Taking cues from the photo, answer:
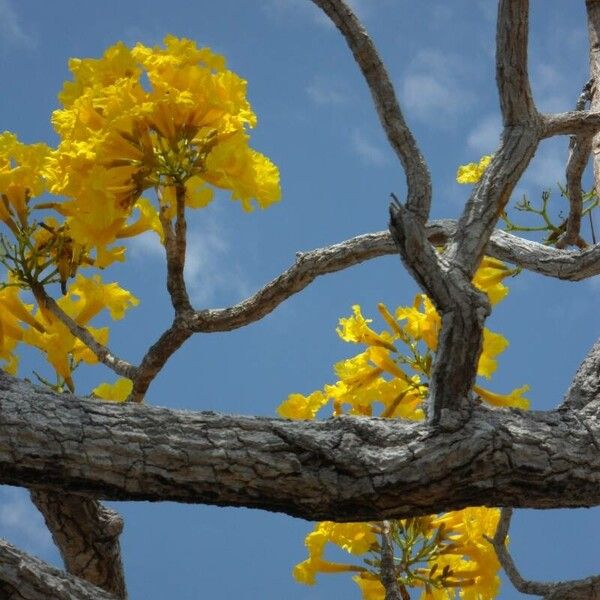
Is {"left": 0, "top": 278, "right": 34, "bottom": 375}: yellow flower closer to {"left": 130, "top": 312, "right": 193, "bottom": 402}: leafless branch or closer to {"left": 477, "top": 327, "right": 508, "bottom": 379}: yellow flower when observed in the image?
{"left": 130, "top": 312, "right": 193, "bottom": 402}: leafless branch

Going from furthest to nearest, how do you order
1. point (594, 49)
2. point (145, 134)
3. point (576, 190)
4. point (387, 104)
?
point (594, 49), point (576, 190), point (145, 134), point (387, 104)

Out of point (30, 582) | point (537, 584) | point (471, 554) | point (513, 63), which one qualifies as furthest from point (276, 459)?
point (471, 554)

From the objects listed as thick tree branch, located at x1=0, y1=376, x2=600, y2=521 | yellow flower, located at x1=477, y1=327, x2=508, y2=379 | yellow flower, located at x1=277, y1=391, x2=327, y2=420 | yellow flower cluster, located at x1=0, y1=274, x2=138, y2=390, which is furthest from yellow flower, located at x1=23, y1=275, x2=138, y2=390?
yellow flower, located at x1=477, y1=327, x2=508, y2=379

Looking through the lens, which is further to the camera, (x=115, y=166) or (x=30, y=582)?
(x=115, y=166)

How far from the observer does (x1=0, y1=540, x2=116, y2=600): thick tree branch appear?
2217 millimetres

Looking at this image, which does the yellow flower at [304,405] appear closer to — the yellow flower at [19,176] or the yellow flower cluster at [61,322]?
the yellow flower cluster at [61,322]

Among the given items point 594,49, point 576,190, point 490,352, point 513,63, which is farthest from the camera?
point 594,49

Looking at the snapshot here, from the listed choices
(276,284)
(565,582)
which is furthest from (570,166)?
(565,582)

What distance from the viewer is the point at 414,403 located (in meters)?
3.67

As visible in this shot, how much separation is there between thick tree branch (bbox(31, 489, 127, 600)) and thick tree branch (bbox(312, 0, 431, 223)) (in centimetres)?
148

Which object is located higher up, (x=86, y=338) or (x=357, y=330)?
(x=357, y=330)

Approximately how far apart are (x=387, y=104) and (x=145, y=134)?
31.3 inches

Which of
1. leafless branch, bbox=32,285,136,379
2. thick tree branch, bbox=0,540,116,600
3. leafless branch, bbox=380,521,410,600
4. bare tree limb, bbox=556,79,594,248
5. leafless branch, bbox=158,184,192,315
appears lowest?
thick tree branch, bbox=0,540,116,600

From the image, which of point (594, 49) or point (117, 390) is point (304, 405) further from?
point (594, 49)
